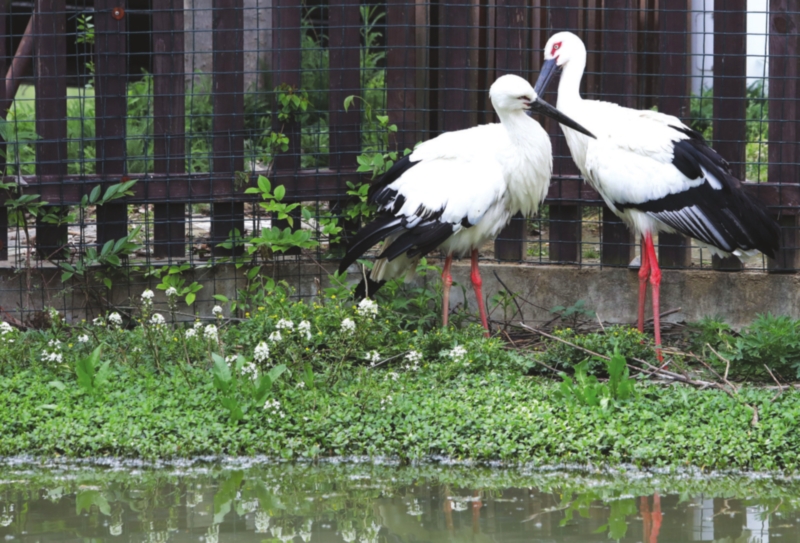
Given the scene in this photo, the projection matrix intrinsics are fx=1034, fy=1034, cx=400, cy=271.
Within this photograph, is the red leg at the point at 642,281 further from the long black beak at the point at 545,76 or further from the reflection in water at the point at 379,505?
the reflection in water at the point at 379,505

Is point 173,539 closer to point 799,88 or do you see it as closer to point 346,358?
point 346,358

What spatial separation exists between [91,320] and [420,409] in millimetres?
2616

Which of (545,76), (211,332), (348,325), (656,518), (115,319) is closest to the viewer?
(656,518)

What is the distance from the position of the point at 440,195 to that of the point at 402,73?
3.75 feet

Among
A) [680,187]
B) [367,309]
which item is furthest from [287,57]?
[680,187]

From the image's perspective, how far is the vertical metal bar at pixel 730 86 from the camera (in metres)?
6.43

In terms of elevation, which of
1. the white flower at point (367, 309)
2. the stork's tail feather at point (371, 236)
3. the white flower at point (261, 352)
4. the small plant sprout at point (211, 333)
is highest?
the stork's tail feather at point (371, 236)

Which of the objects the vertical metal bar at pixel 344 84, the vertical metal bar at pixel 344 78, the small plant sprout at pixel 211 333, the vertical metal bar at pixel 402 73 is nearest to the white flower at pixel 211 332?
the small plant sprout at pixel 211 333

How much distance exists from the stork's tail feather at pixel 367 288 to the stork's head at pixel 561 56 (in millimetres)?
1573

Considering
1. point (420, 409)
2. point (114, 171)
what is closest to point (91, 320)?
point (114, 171)

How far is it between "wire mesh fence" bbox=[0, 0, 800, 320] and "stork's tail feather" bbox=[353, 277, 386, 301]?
0.40 meters

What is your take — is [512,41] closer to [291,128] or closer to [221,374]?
[291,128]

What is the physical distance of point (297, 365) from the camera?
543cm

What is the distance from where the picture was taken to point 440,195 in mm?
6098
